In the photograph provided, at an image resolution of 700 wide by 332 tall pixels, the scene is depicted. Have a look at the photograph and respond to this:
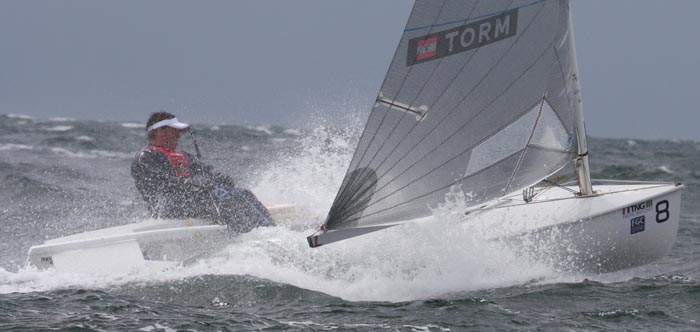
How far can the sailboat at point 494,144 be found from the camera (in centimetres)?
504

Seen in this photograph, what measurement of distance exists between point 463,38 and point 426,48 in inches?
9.1

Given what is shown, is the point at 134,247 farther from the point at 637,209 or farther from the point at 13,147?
the point at 13,147

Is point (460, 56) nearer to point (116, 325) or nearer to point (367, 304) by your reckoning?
point (367, 304)

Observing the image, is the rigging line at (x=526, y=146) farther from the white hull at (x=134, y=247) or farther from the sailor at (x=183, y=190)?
the white hull at (x=134, y=247)

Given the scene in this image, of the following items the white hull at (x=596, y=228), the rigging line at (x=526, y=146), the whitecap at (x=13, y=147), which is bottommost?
the white hull at (x=596, y=228)

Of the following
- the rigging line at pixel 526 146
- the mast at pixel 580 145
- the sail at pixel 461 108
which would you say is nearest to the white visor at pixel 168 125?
the sail at pixel 461 108

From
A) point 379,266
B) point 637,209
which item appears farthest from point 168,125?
point 637,209

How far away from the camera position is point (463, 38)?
16.7ft

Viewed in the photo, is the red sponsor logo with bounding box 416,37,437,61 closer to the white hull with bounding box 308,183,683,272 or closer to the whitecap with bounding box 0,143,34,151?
the white hull with bounding box 308,183,683,272

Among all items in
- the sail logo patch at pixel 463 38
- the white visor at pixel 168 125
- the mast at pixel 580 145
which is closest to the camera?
the sail logo patch at pixel 463 38

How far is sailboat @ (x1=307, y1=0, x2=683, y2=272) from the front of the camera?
16.5ft

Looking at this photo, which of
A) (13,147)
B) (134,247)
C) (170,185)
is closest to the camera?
(134,247)

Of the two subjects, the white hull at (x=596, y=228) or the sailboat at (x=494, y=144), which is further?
the white hull at (x=596, y=228)

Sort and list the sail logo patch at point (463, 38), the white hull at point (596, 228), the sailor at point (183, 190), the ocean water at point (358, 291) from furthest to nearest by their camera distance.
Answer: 1. the sailor at point (183, 190)
2. the white hull at point (596, 228)
3. the sail logo patch at point (463, 38)
4. the ocean water at point (358, 291)
